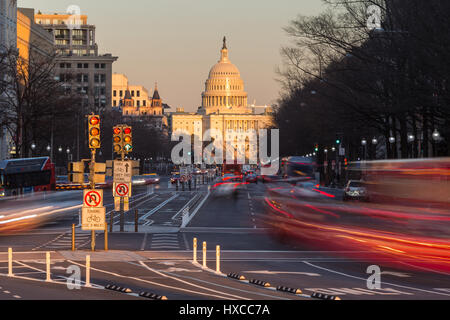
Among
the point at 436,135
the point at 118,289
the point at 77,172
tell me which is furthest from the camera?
the point at 436,135

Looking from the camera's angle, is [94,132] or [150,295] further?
[94,132]

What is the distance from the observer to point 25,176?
7050cm

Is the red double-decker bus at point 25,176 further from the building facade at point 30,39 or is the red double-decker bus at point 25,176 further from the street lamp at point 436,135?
the building facade at point 30,39

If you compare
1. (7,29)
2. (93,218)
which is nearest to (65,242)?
(93,218)

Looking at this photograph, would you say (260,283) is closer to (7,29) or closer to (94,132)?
(94,132)

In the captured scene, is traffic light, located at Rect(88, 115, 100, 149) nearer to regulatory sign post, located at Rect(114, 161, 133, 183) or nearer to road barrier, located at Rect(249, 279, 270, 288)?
regulatory sign post, located at Rect(114, 161, 133, 183)

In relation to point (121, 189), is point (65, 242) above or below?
below

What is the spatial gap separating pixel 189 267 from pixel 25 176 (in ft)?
154

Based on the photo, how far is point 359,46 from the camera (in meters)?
52.6

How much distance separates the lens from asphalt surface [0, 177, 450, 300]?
19.9 m

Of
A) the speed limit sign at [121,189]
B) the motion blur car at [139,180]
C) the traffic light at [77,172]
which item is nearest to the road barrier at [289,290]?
the traffic light at [77,172]

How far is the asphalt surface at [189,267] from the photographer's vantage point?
19.9 meters

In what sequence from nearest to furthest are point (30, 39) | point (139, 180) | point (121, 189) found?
1. point (121, 189)
2. point (139, 180)
3. point (30, 39)
